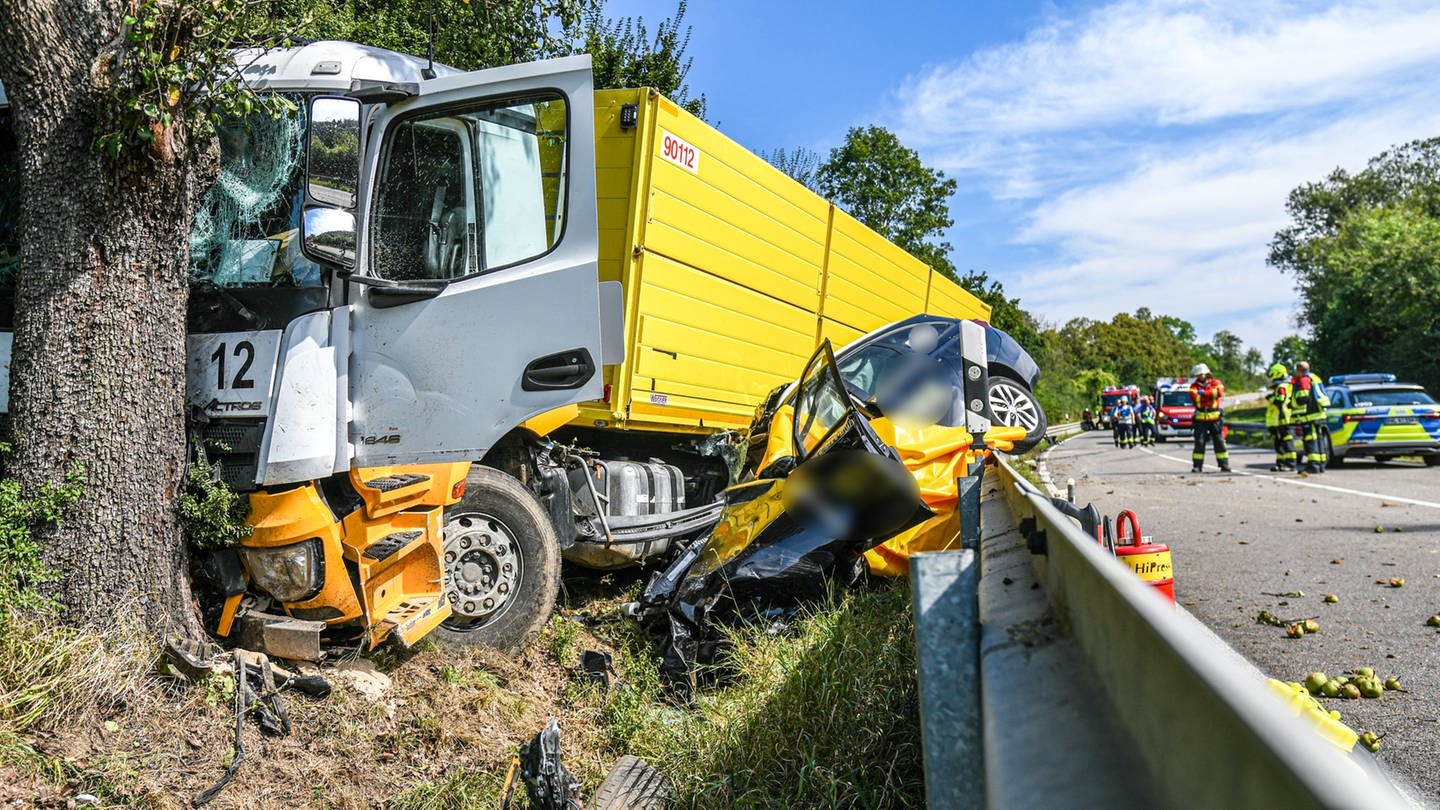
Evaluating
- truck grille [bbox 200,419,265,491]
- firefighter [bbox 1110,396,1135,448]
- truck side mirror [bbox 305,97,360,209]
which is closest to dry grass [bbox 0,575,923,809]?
truck grille [bbox 200,419,265,491]

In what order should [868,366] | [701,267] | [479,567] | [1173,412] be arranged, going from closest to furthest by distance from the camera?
[479,567]
[701,267]
[868,366]
[1173,412]

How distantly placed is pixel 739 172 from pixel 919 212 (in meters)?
23.2

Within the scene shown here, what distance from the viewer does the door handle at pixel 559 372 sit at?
177 inches

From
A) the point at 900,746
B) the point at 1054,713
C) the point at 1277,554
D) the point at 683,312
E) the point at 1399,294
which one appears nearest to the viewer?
the point at 1054,713

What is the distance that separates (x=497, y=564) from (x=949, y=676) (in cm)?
343

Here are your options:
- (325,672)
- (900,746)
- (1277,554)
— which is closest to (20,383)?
(325,672)

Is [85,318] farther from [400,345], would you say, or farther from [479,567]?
[479,567]

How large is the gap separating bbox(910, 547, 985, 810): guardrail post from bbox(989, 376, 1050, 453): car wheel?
5.78 metres

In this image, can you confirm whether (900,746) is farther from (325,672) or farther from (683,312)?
(683,312)

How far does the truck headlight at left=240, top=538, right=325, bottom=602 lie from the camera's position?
380cm

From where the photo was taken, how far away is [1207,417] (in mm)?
15297

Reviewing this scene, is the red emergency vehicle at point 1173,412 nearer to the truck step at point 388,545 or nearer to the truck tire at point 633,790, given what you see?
the truck step at point 388,545

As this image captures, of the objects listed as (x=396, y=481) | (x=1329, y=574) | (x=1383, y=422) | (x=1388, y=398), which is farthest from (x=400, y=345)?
(x=1388, y=398)

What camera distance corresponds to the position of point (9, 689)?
3031 millimetres
